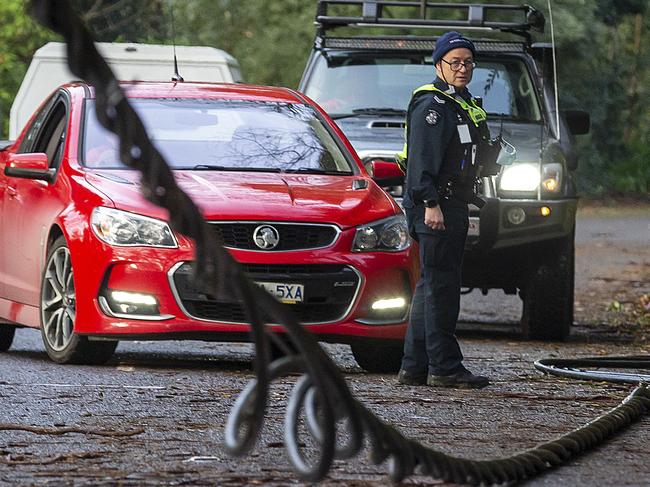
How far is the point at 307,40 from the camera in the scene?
137ft

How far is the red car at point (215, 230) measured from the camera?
29.3 ft

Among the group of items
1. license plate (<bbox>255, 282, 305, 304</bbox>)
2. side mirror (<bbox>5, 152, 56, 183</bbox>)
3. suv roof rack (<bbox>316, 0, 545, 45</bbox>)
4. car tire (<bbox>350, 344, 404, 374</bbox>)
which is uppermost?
suv roof rack (<bbox>316, 0, 545, 45</bbox>)

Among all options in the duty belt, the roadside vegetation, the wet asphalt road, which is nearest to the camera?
the wet asphalt road

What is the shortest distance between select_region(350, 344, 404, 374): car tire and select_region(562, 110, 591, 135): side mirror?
414 centimetres

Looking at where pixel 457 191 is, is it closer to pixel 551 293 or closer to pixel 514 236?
pixel 514 236

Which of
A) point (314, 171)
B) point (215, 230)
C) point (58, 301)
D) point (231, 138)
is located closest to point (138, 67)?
point (231, 138)

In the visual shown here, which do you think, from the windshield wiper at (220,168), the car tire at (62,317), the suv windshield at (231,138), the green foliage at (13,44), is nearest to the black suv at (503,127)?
the suv windshield at (231,138)

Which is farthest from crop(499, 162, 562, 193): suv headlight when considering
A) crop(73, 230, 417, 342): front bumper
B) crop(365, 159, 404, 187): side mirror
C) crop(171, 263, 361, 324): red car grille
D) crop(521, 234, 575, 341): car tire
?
crop(171, 263, 361, 324): red car grille

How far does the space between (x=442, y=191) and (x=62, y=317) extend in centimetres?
218

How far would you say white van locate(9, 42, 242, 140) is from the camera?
1722 cm

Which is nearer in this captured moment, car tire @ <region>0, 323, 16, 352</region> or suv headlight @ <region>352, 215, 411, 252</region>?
suv headlight @ <region>352, 215, 411, 252</region>

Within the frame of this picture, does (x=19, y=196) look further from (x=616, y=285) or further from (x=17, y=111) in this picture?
(x=616, y=285)

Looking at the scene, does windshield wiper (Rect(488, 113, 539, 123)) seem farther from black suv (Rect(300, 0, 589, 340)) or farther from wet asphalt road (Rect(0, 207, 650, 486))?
wet asphalt road (Rect(0, 207, 650, 486))

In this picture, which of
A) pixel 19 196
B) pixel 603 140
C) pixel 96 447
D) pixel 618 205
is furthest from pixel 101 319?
pixel 603 140
